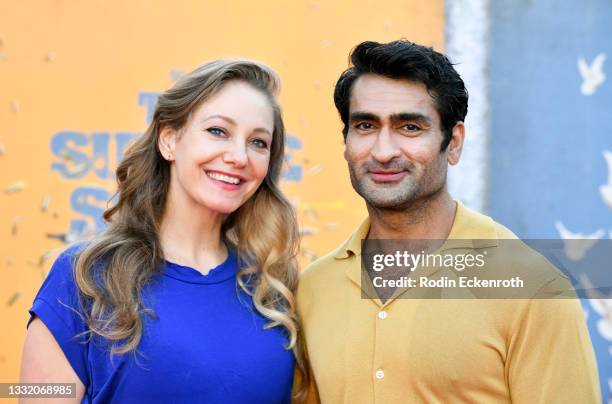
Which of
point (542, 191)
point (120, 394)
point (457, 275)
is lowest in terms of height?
point (120, 394)

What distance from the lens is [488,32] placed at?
410 centimetres

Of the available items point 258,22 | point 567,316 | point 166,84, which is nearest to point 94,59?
point 166,84

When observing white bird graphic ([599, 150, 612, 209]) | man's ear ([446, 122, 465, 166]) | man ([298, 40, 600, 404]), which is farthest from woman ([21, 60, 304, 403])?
white bird graphic ([599, 150, 612, 209])

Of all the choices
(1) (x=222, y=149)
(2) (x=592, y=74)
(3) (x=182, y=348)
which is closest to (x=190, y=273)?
(3) (x=182, y=348)

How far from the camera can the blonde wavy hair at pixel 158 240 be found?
260 centimetres

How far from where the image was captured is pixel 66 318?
8.33 feet

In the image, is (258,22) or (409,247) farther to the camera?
(258,22)

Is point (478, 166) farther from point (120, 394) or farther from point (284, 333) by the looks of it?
Answer: point (120, 394)

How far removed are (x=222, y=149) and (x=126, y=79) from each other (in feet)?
4.56

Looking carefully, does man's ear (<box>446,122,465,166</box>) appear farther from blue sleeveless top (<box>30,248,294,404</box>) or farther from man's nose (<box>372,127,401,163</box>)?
blue sleeveless top (<box>30,248,294,404</box>)

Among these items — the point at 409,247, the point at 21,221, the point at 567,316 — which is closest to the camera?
the point at 567,316

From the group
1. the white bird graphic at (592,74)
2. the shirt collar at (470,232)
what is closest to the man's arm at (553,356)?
the shirt collar at (470,232)

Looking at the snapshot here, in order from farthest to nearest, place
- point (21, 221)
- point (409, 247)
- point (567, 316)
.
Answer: point (21, 221) < point (409, 247) < point (567, 316)

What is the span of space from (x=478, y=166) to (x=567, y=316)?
1741 mm
